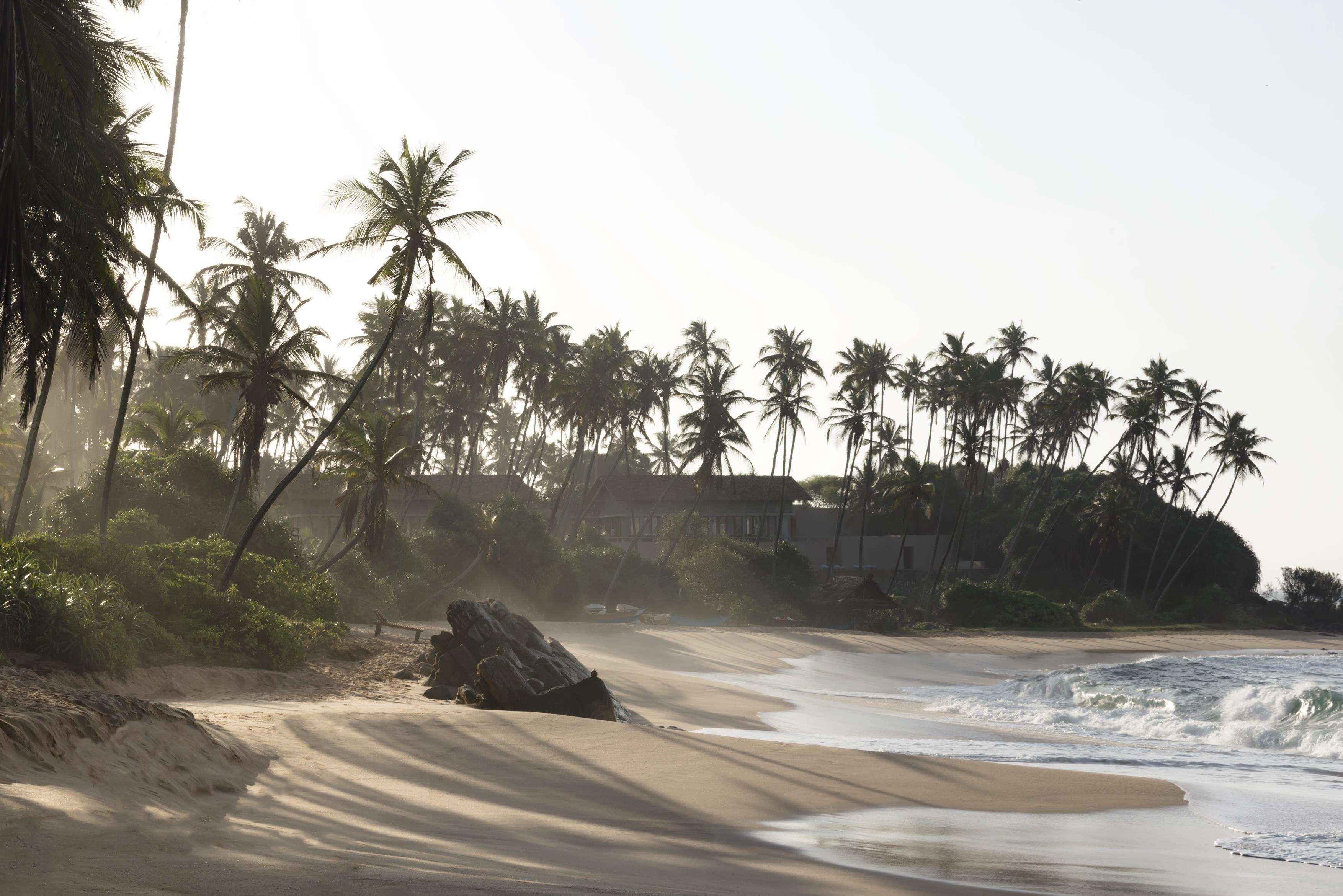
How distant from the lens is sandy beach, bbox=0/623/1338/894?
5070 mm

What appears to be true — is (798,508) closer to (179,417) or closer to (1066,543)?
(1066,543)

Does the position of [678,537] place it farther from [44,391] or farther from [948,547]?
[44,391]

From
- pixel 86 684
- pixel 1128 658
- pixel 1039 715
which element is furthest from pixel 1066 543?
pixel 86 684

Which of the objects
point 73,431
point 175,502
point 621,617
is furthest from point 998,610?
point 73,431

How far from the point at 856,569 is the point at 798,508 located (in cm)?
741

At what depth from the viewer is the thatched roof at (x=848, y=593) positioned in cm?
4222

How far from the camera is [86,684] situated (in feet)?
35.8

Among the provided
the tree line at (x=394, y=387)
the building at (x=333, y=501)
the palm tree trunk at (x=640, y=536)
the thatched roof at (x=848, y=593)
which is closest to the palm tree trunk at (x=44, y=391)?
the tree line at (x=394, y=387)

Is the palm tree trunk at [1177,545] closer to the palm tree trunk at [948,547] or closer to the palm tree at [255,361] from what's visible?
the palm tree trunk at [948,547]

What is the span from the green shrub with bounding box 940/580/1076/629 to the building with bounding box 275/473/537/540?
2147 centimetres

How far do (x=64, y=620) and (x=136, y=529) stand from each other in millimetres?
11241

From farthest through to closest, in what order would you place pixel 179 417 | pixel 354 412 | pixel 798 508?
pixel 798 508
pixel 354 412
pixel 179 417

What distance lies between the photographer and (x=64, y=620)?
11406mm

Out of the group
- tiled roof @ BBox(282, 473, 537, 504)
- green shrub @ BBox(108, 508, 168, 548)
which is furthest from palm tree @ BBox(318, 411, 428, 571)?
tiled roof @ BBox(282, 473, 537, 504)
